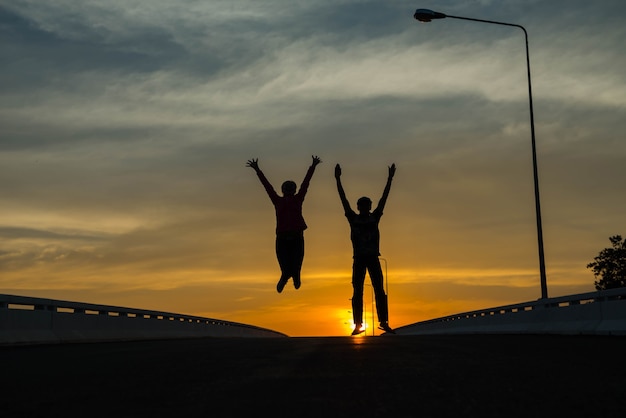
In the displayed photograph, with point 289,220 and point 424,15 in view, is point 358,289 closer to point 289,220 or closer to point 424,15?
point 289,220

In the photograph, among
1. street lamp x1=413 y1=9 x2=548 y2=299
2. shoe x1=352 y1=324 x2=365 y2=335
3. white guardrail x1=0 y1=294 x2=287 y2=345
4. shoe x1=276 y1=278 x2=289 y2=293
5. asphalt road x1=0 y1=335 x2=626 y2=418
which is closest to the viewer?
asphalt road x1=0 y1=335 x2=626 y2=418

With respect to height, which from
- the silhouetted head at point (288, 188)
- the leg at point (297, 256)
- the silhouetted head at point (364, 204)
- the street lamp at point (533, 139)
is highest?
the street lamp at point (533, 139)

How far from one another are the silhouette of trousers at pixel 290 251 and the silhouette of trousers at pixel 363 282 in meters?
1.07

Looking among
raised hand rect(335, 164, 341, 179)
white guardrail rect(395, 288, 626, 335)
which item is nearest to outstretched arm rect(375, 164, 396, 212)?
raised hand rect(335, 164, 341, 179)

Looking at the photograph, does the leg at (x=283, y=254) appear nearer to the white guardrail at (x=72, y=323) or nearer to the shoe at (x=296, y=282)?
the shoe at (x=296, y=282)

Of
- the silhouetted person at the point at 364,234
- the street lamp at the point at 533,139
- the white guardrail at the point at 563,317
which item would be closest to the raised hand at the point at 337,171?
the silhouetted person at the point at 364,234

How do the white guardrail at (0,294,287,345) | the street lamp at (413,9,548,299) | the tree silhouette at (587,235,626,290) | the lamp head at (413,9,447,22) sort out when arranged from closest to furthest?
the white guardrail at (0,294,287,345) < the street lamp at (413,9,548,299) < the lamp head at (413,9,447,22) < the tree silhouette at (587,235,626,290)

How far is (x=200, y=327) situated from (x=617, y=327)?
59.3ft

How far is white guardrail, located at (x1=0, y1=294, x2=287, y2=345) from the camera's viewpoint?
16.3 meters

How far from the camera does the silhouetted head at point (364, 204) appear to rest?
16.8m

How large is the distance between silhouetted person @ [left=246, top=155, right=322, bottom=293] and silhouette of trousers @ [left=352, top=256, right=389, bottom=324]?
3.68 ft

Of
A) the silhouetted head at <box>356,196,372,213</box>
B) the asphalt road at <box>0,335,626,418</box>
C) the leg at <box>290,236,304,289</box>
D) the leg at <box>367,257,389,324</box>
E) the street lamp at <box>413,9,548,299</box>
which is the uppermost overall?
the street lamp at <box>413,9,548,299</box>

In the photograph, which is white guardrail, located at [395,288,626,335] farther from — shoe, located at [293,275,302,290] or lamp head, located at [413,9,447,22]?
lamp head, located at [413,9,447,22]

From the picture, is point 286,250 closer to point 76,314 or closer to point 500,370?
point 76,314
